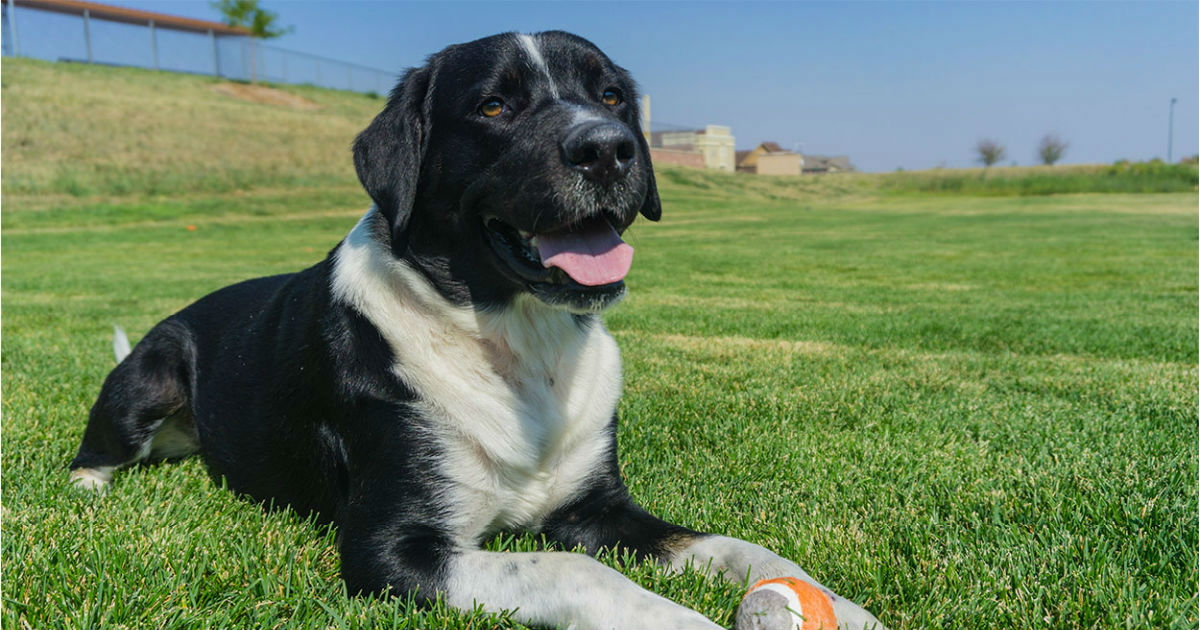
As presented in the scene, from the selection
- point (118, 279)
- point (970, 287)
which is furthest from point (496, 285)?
point (118, 279)

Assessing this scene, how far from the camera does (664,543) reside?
2.78 m

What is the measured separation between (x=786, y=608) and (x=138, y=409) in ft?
9.87

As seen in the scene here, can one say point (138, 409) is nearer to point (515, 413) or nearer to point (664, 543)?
point (515, 413)

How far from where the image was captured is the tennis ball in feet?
7.25

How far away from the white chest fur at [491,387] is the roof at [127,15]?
7111cm

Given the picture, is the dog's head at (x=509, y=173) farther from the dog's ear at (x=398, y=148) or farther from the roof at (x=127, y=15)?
the roof at (x=127, y=15)

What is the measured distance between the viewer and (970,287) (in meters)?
13.1

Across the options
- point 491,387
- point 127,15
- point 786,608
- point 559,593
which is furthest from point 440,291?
point 127,15

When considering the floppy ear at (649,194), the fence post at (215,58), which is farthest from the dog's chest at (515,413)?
the fence post at (215,58)

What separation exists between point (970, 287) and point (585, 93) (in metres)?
11.5

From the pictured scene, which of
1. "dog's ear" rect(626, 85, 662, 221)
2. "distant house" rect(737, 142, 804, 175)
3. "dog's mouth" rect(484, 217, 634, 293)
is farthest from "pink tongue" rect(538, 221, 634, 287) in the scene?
"distant house" rect(737, 142, 804, 175)

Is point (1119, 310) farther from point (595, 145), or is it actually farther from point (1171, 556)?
point (595, 145)

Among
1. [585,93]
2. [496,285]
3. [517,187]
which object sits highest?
[585,93]

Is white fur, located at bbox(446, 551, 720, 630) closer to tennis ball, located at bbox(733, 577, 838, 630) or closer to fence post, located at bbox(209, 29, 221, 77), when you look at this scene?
tennis ball, located at bbox(733, 577, 838, 630)
